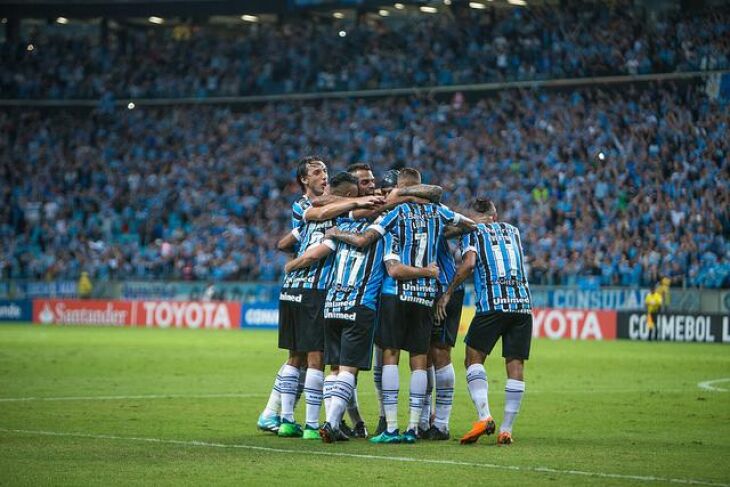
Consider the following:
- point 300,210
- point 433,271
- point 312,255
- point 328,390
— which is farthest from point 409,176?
point 328,390

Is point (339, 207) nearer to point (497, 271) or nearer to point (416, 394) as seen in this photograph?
point (497, 271)

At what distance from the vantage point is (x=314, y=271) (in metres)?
13.2

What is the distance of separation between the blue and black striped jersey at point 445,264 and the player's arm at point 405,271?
80cm

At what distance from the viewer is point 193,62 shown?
2424 inches

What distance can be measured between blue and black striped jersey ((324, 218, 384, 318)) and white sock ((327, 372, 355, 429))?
685 millimetres

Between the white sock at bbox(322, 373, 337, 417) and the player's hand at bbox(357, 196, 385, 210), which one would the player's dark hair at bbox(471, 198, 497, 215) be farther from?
the white sock at bbox(322, 373, 337, 417)

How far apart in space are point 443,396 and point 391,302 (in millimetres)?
1320

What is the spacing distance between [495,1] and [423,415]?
4369 centimetres

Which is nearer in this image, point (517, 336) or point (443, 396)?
point (517, 336)

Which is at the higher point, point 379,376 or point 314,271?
point 314,271

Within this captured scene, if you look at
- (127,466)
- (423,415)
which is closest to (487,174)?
(423,415)

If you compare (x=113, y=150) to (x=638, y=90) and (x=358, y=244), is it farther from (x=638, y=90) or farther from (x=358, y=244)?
(x=358, y=244)

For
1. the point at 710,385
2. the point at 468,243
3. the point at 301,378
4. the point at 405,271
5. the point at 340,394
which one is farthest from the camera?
the point at 710,385

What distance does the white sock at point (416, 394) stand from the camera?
12586 millimetres
